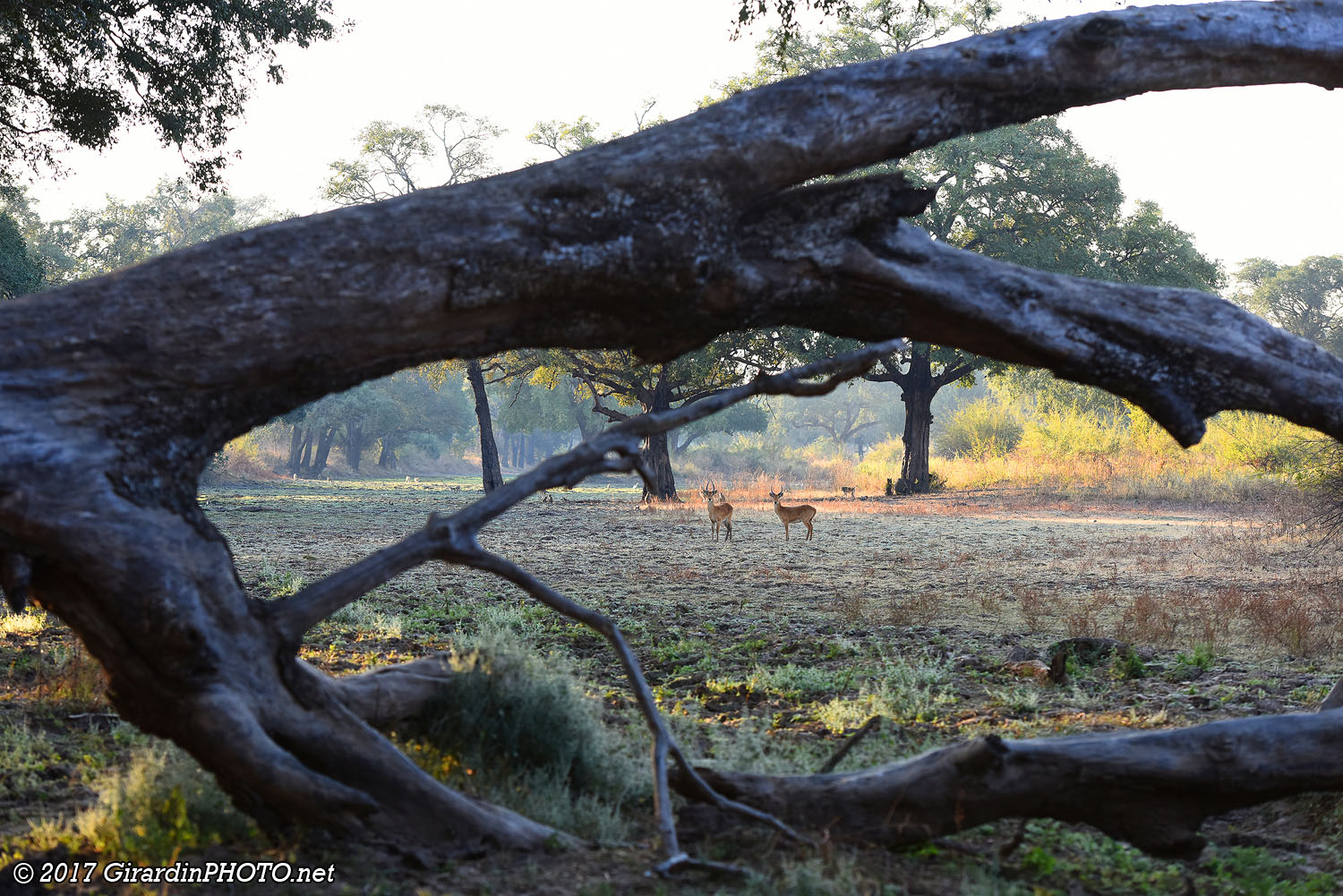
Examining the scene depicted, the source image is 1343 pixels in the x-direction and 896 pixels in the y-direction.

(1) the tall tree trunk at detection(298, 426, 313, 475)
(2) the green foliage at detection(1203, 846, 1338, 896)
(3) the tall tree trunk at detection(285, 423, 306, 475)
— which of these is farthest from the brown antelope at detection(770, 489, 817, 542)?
(3) the tall tree trunk at detection(285, 423, 306, 475)

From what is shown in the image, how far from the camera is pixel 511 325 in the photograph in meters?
3.60

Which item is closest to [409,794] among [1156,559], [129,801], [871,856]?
[129,801]

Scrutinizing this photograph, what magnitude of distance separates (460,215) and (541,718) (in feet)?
7.70

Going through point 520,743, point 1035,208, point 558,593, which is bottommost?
point 520,743

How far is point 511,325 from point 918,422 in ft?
109

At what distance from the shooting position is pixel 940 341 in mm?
4121

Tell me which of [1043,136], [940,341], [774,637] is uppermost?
[1043,136]

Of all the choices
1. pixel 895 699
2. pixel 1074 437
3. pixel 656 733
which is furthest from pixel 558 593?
pixel 1074 437

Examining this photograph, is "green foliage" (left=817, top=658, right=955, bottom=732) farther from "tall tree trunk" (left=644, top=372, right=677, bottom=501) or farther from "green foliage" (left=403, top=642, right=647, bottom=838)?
"tall tree trunk" (left=644, top=372, right=677, bottom=501)

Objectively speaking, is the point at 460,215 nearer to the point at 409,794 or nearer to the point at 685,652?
the point at 409,794

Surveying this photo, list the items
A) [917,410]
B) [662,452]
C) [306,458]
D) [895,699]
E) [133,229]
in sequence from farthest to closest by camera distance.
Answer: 1. [306,458]
2. [133,229]
3. [917,410]
4. [662,452]
5. [895,699]

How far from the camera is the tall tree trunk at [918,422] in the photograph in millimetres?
35156

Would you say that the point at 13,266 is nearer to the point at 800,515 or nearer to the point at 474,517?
the point at 800,515

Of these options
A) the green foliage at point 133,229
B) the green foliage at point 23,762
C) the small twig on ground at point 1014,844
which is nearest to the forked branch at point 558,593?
the small twig on ground at point 1014,844
